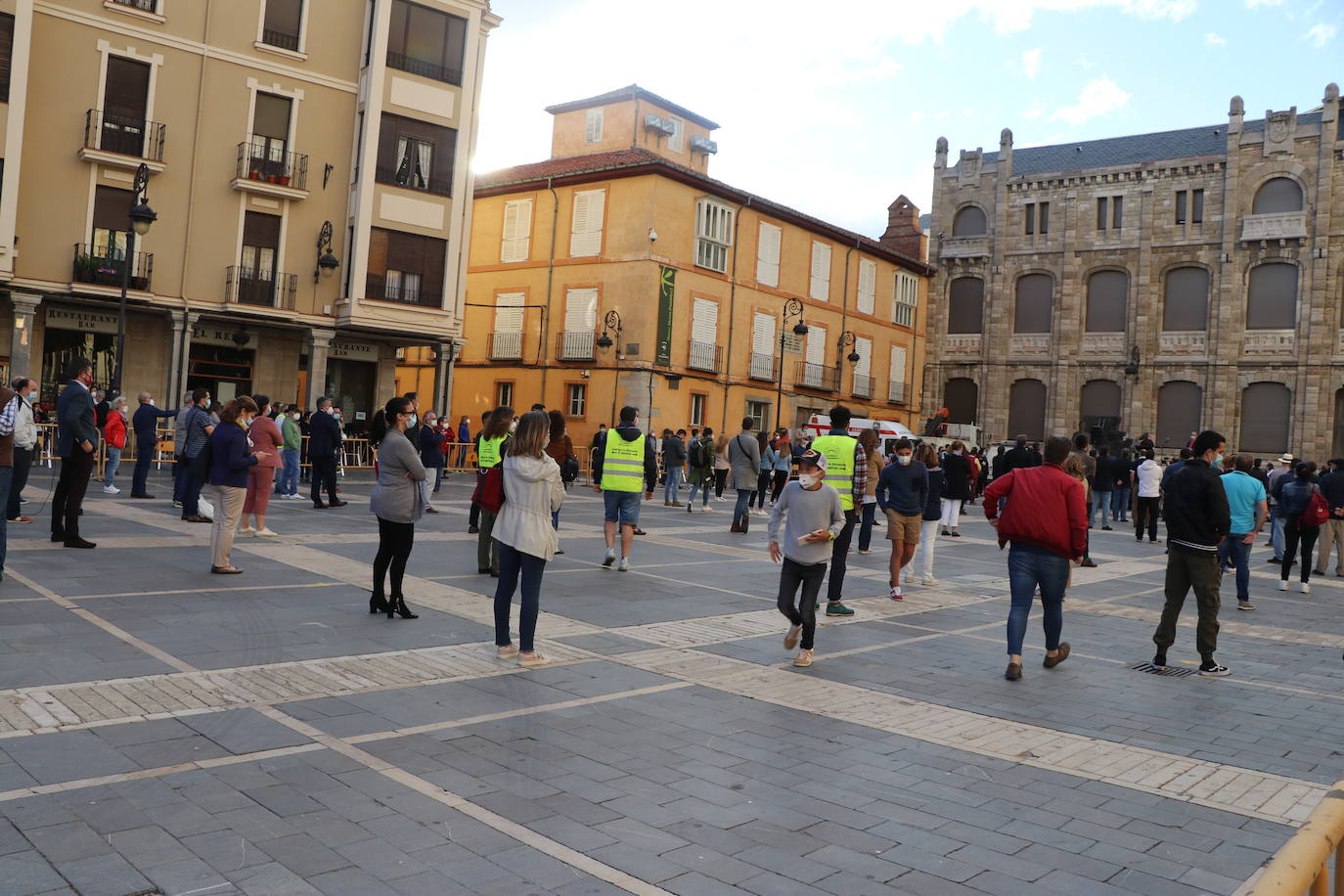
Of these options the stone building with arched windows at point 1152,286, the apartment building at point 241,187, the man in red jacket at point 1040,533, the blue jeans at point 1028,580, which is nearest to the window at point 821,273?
the stone building with arched windows at point 1152,286

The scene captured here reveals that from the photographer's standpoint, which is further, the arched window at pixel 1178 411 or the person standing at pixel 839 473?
the arched window at pixel 1178 411

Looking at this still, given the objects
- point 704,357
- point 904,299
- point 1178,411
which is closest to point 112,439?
point 704,357

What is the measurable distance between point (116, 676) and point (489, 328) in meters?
32.5

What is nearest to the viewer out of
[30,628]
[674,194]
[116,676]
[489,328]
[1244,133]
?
[116,676]

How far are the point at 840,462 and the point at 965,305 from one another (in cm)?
3946

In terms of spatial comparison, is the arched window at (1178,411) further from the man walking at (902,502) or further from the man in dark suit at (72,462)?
the man in dark suit at (72,462)

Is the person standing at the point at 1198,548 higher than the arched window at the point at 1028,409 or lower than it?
lower

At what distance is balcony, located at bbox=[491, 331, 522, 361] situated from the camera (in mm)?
36594

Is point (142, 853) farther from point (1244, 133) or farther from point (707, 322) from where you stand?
point (1244, 133)

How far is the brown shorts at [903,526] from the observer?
11.2m

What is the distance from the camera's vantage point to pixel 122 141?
2478 centimetres

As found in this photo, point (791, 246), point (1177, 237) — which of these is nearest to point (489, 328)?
point (791, 246)

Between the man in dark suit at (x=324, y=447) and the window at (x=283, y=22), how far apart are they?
1491cm

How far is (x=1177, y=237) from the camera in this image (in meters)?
41.6
